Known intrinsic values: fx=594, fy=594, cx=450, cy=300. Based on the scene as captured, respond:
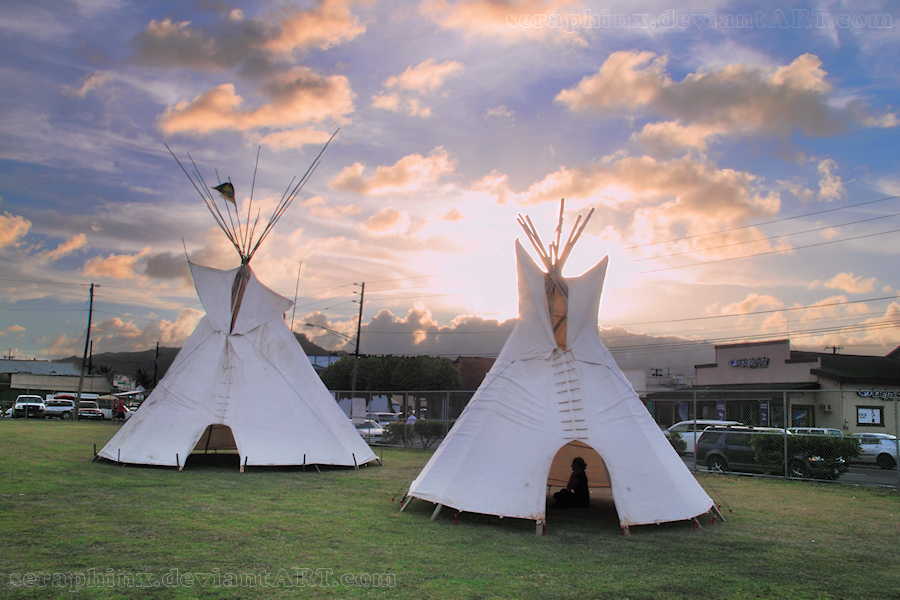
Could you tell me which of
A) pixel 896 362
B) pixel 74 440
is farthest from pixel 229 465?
pixel 896 362

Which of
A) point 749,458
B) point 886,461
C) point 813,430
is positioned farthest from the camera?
point 813,430

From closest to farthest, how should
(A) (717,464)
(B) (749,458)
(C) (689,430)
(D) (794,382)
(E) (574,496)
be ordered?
(E) (574,496) < (B) (749,458) < (A) (717,464) < (C) (689,430) < (D) (794,382)

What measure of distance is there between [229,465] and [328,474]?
3.03m

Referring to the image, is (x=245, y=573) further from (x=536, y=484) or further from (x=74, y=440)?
(x=74, y=440)

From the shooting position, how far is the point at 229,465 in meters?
15.2

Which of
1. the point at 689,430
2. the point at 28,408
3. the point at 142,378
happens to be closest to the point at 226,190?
the point at 689,430

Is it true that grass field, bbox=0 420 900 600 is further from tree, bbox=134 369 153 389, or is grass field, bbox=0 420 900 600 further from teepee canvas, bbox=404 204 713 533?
tree, bbox=134 369 153 389

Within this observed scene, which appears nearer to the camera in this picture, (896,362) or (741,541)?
(741,541)

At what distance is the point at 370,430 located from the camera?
25688mm

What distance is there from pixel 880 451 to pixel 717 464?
437cm

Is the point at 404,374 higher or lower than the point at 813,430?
higher

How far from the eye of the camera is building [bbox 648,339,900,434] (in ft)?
93.9

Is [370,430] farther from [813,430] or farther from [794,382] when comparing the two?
[794,382]

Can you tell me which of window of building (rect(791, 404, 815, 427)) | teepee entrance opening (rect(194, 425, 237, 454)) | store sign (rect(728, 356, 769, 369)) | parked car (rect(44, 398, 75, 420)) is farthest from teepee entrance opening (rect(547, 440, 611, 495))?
parked car (rect(44, 398, 75, 420))
